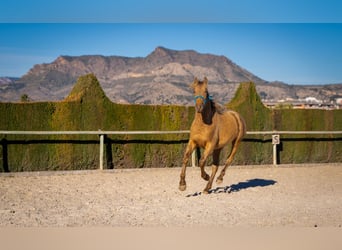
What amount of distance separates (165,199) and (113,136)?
5.67 metres

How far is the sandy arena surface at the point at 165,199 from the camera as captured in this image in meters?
7.69

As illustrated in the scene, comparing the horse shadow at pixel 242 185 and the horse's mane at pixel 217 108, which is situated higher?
the horse's mane at pixel 217 108

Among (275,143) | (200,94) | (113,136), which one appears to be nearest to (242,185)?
(200,94)

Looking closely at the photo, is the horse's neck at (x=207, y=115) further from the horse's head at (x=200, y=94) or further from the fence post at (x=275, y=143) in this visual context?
the fence post at (x=275, y=143)

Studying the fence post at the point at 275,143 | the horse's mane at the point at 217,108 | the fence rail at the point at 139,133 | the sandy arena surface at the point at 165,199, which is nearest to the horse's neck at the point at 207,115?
the horse's mane at the point at 217,108

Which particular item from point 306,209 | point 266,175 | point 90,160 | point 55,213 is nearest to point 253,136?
point 266,175

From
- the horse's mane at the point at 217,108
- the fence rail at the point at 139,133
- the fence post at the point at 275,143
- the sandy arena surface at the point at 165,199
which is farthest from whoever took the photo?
the fence post at the point at 275,143

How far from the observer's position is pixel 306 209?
903cm

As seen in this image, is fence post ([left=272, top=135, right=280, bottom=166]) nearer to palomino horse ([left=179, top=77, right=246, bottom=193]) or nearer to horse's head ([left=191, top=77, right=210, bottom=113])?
palomino horse ([left=179, top=77, right=246, bottom=193])

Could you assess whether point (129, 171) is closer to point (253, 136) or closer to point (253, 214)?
point (253, 136)

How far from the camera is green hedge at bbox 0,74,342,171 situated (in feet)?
46.5

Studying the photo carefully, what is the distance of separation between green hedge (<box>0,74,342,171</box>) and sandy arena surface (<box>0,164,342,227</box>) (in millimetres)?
482

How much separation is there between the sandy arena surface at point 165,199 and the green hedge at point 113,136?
1.58 feet

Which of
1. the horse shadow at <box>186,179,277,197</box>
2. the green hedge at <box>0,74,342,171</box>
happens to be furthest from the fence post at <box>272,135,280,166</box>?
the horse shadow at <box>186,179,277,197</box>
